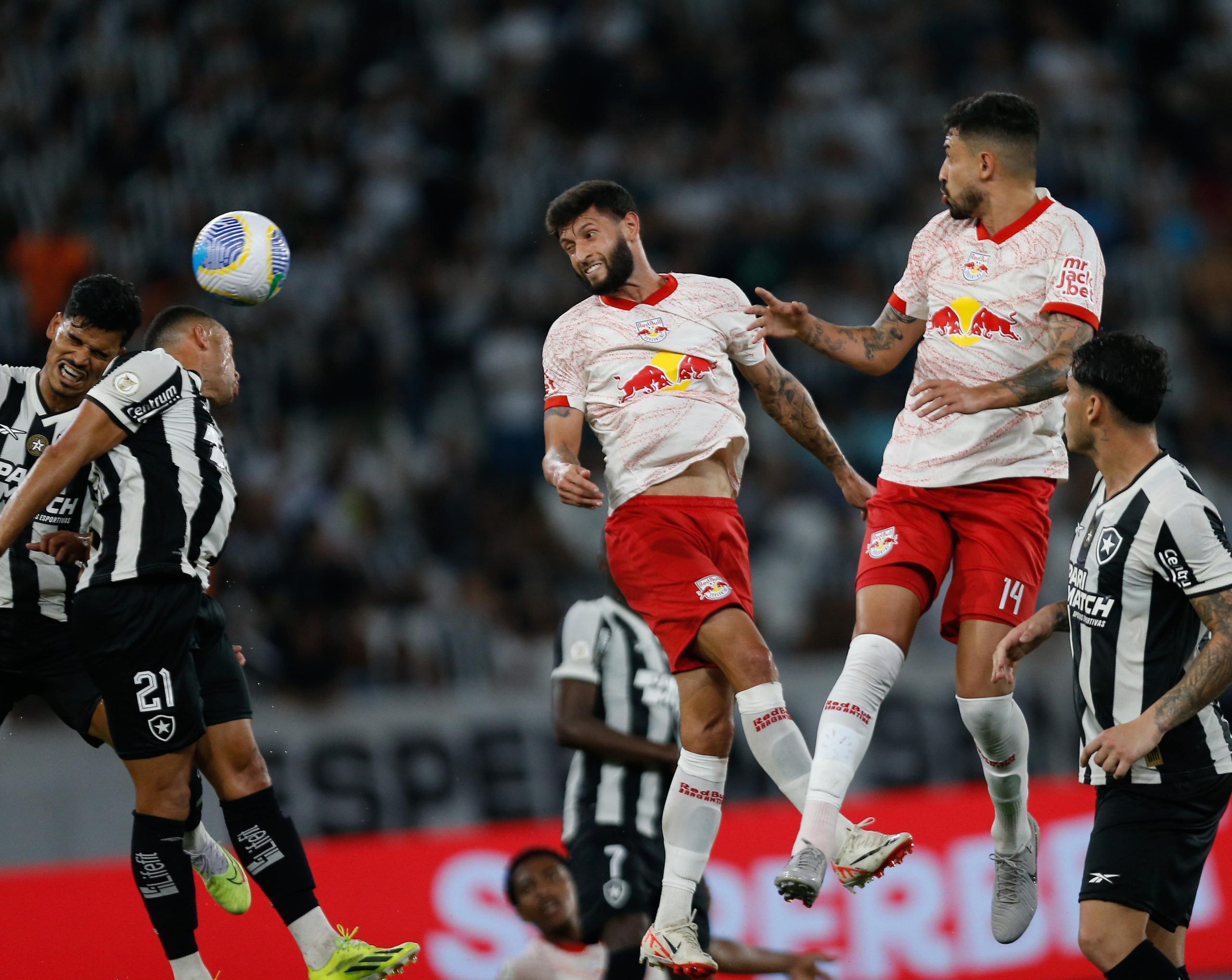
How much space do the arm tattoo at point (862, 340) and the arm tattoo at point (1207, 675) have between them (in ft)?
5.43

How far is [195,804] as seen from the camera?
620 centimetres

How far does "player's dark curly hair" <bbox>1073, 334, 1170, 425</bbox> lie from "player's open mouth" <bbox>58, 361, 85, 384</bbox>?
3716 millimetres

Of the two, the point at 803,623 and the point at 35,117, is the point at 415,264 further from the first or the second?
the point at 803,623

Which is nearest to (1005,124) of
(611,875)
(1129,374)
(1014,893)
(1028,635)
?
(1129,374)

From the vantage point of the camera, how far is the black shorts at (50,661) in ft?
20.2

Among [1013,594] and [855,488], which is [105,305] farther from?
[1013,594]

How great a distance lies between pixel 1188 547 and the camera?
4.84 m

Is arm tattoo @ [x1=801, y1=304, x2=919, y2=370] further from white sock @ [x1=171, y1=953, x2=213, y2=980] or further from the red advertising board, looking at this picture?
the red advertising board

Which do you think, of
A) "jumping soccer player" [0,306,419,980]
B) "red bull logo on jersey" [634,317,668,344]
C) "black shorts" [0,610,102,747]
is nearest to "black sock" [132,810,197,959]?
"jumping soccer player" [0,306,419,980]

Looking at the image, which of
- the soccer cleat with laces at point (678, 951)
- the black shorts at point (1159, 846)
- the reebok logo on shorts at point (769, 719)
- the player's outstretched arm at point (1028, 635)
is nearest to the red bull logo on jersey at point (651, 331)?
the reebok logo on shorts at point (769, 719)

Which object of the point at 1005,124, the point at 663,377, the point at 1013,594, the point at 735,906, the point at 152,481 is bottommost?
the point at 735,906

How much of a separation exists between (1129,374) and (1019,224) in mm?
988

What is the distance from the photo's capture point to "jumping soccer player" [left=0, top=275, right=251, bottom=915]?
607 centimetres

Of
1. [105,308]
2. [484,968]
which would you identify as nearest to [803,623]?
[484,968]
